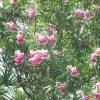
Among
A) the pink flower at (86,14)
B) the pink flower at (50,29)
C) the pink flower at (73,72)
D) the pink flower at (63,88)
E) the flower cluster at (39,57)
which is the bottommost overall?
the pink flower at (63,88)

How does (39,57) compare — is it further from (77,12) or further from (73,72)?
(77,12)

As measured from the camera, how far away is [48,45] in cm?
390

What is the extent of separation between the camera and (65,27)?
4.30m

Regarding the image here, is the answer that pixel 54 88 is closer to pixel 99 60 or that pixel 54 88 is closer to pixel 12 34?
pixel 99 60

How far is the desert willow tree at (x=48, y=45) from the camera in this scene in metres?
3.87

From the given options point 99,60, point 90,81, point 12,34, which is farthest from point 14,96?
point 99,60

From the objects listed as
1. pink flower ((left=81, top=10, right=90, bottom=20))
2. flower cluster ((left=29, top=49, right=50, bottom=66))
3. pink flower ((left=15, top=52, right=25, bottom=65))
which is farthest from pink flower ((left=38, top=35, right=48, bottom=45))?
pink flower ((left=81, top=10, right=90, bottom=20))

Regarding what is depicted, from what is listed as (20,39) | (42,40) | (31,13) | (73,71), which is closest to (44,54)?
(42,40)

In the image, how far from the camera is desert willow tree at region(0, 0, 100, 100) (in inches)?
152

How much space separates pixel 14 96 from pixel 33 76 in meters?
0.43

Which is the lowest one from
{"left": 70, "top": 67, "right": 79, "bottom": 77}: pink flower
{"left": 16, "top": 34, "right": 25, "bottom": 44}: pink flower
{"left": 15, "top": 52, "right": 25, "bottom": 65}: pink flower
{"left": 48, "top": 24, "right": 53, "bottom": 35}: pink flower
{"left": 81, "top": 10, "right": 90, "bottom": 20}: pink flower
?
{"left": 70, "top": 67, "right": 79, "bottom": 77}: pink flower

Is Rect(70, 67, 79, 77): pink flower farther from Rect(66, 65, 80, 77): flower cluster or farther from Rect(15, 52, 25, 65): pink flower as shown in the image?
Rect(15, 52, 25, 65): pink flower

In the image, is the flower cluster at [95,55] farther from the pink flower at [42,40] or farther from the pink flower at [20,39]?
the pink flower at [20,39]

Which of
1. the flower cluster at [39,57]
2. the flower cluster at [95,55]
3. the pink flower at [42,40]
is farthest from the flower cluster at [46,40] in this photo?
the flower cluster at [95,55]
